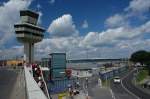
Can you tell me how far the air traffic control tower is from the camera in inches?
4700

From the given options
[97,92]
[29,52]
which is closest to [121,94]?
[97,92]

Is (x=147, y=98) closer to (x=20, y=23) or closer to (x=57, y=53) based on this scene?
(x=57, y=53)

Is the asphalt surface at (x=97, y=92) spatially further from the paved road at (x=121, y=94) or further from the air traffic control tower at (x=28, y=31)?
the air traffic control tower at (x=28, y=31)

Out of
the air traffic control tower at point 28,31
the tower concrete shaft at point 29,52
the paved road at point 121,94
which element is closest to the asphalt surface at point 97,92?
the paved road at point 121,94

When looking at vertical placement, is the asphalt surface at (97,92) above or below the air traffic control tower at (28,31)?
below

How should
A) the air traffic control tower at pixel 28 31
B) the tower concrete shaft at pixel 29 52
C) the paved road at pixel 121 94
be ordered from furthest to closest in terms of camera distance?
the tower concrete shaft at pixel 29 52, the air traffic control tower at pixel 28 31, the paved road at pixel 121 94

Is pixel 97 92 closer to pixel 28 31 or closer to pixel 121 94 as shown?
pixel 121 94

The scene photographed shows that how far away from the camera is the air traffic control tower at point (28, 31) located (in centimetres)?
11938

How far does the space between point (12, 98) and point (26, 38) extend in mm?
97228

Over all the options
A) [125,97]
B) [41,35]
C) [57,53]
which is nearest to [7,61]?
[41,35]

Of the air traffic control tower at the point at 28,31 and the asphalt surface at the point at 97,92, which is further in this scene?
the air traffic control tower at the point at 28,31

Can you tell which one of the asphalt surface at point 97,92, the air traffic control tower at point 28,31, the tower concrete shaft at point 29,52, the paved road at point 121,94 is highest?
the air traffic control tower at point 28,31

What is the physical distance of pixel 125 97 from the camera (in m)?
62.2

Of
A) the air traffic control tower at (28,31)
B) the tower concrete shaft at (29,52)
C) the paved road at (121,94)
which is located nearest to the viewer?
the paved road at (121,94)
